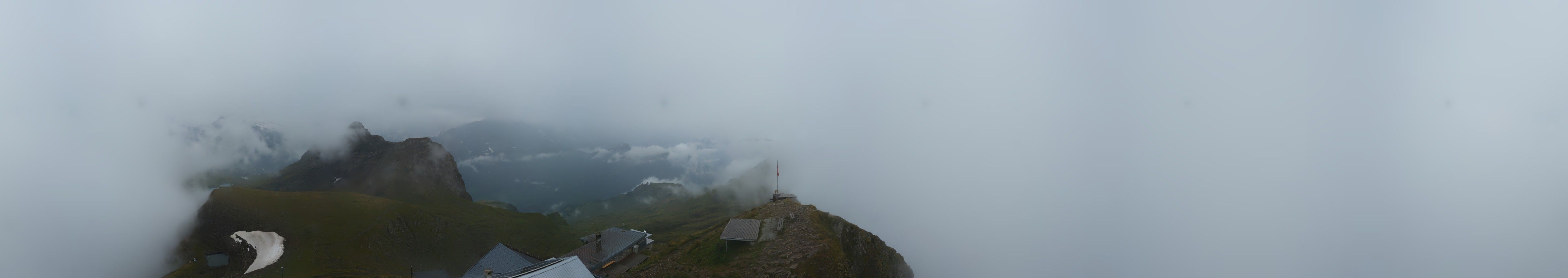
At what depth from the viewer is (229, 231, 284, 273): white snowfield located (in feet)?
363

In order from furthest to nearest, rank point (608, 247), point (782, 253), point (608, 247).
A: 1. point (608, 247)
2. point (608, 247)
3. point (782, 253)

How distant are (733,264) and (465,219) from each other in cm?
17642

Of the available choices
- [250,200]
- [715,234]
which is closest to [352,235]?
[250,200]

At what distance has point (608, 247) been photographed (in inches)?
3022

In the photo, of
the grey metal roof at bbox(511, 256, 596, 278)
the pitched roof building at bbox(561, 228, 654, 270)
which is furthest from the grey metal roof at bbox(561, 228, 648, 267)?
the grey metal roof at bbox(511, 256, 596, 278)

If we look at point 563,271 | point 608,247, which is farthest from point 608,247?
point 563,271

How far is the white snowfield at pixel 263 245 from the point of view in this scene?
110 meters

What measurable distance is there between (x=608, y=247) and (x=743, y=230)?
90.1 feet

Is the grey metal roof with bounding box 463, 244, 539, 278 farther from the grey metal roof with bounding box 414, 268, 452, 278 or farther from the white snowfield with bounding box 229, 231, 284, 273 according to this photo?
the white snowfield with bounding box 229, 231, 284, 273

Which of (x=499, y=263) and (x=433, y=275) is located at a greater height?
(x=499, y=263)

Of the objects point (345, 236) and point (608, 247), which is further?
point (345, 236)

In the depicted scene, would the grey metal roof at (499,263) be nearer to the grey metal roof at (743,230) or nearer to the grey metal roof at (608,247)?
the grey metal roof at (608,247)

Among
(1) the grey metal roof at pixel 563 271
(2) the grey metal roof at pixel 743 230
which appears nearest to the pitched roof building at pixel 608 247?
(2) the grey metal roof at pixel 743 230

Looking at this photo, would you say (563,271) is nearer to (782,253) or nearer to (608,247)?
(782,253)
